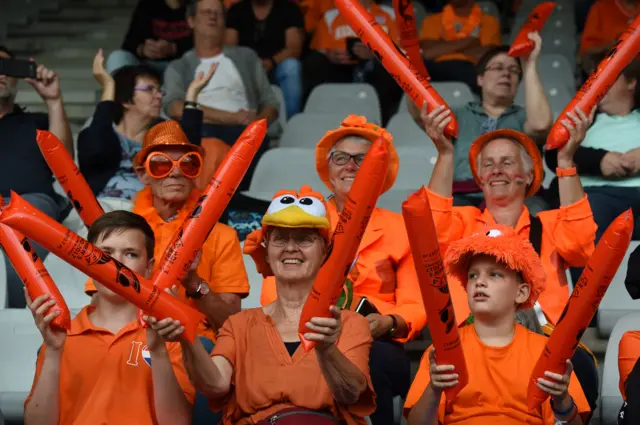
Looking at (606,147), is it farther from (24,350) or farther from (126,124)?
(24,350)

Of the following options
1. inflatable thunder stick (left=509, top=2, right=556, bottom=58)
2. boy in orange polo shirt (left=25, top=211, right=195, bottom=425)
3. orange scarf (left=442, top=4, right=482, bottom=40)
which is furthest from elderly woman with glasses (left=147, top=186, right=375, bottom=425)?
orange scarf (left=442, top=4, right=482, bottom=40)

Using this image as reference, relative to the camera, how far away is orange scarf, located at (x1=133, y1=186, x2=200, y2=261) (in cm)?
423

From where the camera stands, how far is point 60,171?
391 cm

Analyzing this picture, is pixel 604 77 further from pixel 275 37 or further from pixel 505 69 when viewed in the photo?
pixel 275 37

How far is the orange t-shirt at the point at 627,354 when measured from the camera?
359 centimetres

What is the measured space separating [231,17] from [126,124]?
1.78 metres

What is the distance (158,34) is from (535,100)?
289cm

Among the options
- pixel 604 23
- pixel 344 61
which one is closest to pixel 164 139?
pixel 344 61

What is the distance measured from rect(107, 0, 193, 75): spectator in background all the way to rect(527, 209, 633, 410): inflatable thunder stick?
14.1 feet

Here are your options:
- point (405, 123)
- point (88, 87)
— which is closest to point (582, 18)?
point (405, 123)

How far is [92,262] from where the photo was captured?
299 cm

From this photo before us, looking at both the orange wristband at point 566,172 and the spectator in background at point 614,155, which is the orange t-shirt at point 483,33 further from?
the orange wristband at point 566,172

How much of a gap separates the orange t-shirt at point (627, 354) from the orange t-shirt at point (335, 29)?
3536 millimetres

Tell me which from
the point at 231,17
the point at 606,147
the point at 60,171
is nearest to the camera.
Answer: the point at 60,171
